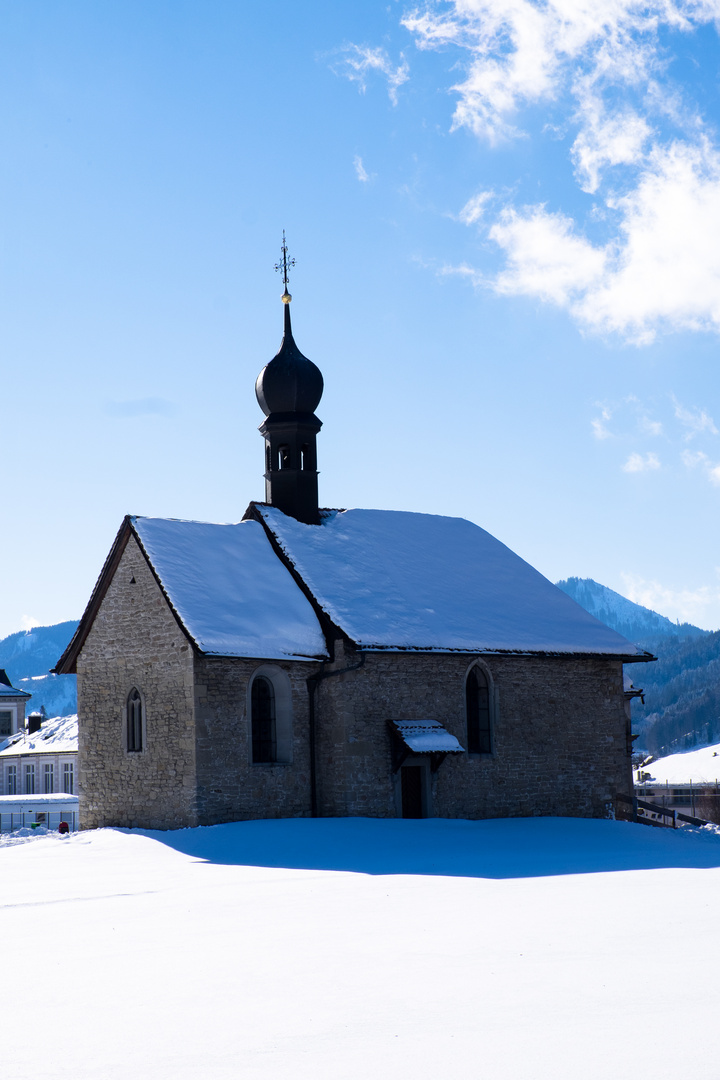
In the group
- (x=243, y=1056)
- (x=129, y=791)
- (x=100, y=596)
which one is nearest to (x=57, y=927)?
(x=243, y=1056)

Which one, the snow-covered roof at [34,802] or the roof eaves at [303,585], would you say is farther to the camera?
the snow-covered roof at [34,802]

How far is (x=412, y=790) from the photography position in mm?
25359

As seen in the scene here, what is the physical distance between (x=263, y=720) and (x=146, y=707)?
244 centimetres

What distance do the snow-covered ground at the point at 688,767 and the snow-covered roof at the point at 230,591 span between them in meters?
129

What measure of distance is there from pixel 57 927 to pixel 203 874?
5204 mm

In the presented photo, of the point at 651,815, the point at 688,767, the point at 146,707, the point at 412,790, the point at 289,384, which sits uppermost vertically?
the point at 289,384

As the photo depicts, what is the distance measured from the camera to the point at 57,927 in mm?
12164

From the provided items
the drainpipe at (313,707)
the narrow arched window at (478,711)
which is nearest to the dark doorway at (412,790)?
the narrow arched window at (478,711)

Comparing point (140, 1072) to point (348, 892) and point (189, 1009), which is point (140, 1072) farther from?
point (348, 892)

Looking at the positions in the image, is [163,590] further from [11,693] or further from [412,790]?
[11,693]

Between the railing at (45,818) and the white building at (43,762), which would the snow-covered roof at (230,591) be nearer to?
the railing at (45,818)

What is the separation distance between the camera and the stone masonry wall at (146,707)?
23078mm

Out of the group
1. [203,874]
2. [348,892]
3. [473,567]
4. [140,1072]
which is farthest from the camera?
[473,567]

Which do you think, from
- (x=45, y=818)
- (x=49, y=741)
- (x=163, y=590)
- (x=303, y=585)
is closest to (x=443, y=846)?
(x=303, y=585)
